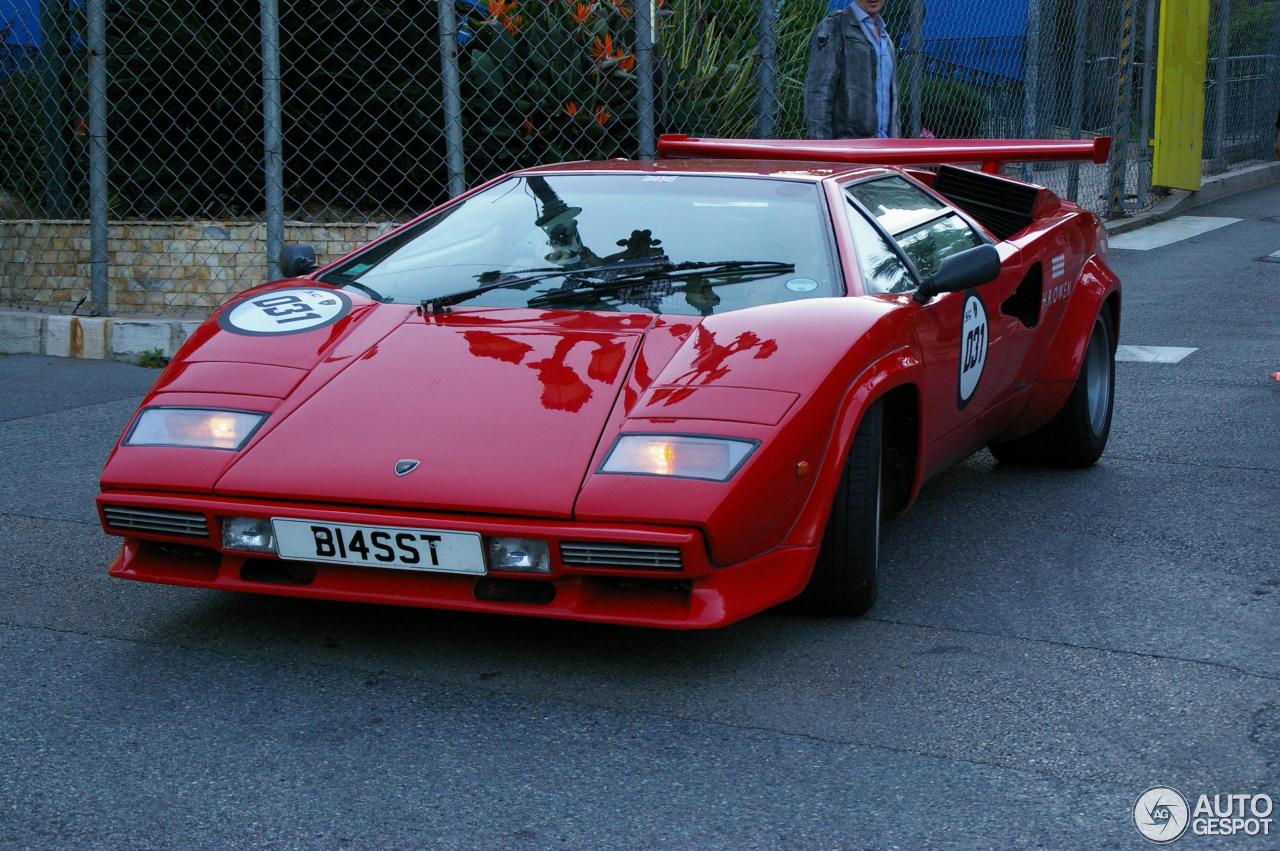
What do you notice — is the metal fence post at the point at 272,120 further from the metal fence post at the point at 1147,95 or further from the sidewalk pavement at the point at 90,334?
the metal fence post at the point at 1147,95

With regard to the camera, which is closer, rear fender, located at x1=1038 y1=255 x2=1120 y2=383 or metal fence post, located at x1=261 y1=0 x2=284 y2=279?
rear fender, located at x1=1038 y1=255 x2=1120 y2=383

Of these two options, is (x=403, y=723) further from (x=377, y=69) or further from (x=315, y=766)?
(x=377, y=69)

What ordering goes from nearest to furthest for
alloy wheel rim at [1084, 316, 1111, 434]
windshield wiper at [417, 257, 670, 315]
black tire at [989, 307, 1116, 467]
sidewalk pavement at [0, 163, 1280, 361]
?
windshield wiper at [417, 257, 670, 315] < black tire at [989, 307, 1116, 467] < alloy wheel rim at [1084, 316, 1111, 434] < sidewalk pavement at [0, 163, 1280, 361]

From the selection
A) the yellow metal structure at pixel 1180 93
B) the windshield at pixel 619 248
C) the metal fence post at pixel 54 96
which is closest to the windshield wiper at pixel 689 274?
the windshield at pixel 619 248

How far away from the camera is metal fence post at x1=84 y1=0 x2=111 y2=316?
24.1 ft

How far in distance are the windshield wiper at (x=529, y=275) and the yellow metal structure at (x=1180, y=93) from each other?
10.3 meters

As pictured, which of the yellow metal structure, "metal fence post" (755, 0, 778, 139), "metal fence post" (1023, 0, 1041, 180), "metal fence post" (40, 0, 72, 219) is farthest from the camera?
the yellow metal structure

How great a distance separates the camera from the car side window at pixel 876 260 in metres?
3.95

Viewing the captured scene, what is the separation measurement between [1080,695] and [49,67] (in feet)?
22.2

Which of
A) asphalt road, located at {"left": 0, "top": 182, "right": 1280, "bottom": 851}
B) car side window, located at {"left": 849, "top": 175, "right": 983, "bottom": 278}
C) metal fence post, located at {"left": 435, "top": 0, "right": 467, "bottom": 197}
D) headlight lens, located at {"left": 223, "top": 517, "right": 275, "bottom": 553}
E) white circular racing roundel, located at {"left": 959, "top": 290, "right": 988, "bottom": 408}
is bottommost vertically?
asphalt road, located at {"left": 0, "top": 182, "right": 1280, "bottom": 851}

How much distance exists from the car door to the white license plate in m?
1.30

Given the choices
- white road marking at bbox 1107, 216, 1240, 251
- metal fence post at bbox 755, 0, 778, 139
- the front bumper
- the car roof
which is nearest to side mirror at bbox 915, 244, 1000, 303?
the car roof

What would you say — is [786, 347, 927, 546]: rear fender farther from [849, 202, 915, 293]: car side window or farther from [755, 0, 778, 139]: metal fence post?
[755, 0, 778, 139]: metal fence post

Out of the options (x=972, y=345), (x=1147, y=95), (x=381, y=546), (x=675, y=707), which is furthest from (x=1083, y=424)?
(x=1147, y=95)
